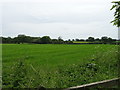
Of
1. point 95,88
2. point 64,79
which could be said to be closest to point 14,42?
point 64,79

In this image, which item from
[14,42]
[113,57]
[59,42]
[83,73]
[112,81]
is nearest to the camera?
[112,81]

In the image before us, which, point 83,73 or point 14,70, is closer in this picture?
point 14,70

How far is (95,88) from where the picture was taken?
469 cm

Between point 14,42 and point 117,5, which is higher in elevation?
point 117,5

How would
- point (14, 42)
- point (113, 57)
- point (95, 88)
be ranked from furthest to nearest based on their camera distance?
1. point (14, 42)
2. point (113, 57)
3. point (95, 88)

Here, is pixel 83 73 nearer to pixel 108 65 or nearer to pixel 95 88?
pixel 108 65

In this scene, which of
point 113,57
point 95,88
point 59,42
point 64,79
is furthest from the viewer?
point 59,42

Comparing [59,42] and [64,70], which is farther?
[59,42]

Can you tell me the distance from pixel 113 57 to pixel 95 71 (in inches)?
81.4

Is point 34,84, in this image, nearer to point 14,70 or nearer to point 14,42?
point 14,70

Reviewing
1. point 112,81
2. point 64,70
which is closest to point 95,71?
point 64,70

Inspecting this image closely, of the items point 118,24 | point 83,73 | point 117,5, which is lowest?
point 83,73

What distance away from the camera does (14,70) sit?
677cm

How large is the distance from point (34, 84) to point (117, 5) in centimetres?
624
